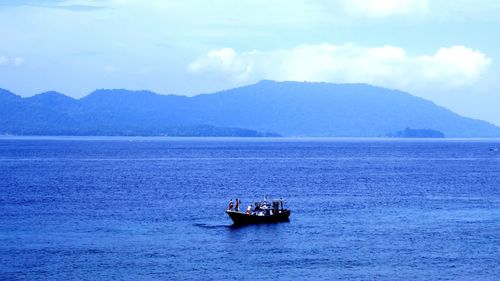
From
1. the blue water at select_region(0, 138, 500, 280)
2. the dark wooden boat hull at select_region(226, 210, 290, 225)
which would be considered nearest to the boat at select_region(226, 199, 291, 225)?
the dark wooden boat hull at select_region(226, 210, 290, 225)

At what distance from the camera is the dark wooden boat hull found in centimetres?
8362

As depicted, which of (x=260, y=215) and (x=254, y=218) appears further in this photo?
(x=260, y=215)

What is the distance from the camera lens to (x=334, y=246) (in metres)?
69.9

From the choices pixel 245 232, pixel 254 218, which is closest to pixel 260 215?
pixel 254 218

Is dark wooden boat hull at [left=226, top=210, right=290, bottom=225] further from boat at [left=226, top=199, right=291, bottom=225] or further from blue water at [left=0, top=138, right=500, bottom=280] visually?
blue water at [left=0, top=138, right=500, bottom=280]

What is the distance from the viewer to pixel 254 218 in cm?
8531

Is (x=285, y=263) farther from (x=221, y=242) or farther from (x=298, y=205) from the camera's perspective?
(x=298, y=205)

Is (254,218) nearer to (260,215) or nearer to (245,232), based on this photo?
(260,215)

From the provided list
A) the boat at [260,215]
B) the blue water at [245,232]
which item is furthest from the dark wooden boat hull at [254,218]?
the blue water at [245,232]

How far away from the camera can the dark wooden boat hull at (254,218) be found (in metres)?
83.6

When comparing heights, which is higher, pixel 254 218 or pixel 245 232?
pixel 254 218

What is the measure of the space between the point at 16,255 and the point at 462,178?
101 m

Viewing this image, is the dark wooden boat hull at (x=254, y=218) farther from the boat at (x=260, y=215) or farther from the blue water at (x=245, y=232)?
the blue water at (x=245, y=232)

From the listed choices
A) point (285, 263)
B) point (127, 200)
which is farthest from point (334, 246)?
point (127, 200)
